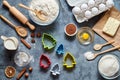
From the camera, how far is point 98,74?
1.64 m

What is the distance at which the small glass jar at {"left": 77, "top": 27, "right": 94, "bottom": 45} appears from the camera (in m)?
1.67

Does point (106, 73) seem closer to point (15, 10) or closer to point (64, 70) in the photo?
point (64, 70)

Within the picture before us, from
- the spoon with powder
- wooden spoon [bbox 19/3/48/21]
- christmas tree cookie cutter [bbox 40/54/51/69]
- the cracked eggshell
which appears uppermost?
wooden spoon [bbox 19/3/48/21]

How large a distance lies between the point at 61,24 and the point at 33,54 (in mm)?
164

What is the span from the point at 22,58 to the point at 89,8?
1.08ft

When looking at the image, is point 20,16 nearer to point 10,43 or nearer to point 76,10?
point 10,43

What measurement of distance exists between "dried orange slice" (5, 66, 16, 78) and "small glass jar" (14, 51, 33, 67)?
0.03 m

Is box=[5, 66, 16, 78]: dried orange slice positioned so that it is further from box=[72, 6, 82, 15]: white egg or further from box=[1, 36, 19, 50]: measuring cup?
box=[72, 6, 82, 15]: white egg

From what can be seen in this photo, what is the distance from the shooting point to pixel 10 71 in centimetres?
165

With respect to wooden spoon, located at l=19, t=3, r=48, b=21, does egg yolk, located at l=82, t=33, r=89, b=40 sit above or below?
below

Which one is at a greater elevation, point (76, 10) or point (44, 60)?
point (76, 10)

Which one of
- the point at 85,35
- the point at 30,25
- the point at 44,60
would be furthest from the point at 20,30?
the point at 85,35

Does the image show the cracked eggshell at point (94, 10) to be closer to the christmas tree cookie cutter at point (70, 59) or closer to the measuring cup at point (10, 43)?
the christmas tree cookie cutter at point (70, 59)

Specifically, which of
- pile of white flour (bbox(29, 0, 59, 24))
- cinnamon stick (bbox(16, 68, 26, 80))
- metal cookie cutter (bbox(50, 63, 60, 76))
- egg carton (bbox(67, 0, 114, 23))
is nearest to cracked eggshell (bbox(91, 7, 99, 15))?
egg carton (bbox(67, 0, 114, 23))
